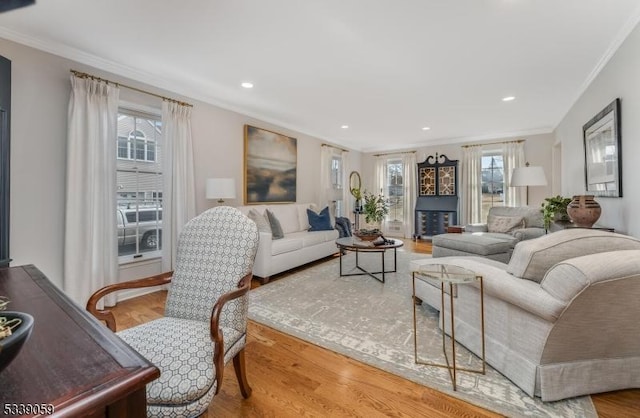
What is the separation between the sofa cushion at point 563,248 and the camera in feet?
5.41

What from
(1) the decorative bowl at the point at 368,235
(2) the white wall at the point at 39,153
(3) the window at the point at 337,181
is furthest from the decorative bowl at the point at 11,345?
(3) the window at the point at 337,181

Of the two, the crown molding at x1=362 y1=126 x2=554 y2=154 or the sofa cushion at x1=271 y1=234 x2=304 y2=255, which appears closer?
the sofa cushion at x1=271 y1=234 x2=304 y2=255

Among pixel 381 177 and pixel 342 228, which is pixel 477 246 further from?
pixel 381 177

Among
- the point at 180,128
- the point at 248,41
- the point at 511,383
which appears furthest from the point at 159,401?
the point at 180,128

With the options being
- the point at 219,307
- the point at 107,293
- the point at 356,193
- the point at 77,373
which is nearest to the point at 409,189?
the point at 356,193

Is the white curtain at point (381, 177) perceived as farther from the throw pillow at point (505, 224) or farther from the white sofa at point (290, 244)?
the throw pillow at point (505, 224)

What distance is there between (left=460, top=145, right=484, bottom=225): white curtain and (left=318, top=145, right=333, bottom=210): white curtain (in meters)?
3.11

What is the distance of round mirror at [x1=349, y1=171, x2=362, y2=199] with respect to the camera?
741cm

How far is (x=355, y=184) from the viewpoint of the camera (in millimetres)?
7930

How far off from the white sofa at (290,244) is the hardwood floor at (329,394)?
5.13 feet

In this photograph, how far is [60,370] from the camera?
25.5 inches

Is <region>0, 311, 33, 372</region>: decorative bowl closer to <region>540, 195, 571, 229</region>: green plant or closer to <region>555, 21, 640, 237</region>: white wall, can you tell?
<region>555, 21, 640, 237</region>: white wall

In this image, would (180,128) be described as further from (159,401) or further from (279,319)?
(159,401)

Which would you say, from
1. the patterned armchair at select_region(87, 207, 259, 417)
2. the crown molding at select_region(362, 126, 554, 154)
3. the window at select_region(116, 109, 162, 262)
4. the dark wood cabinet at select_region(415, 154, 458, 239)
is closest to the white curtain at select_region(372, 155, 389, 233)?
the crown molding at select_region(362, 126, 554, 154)
